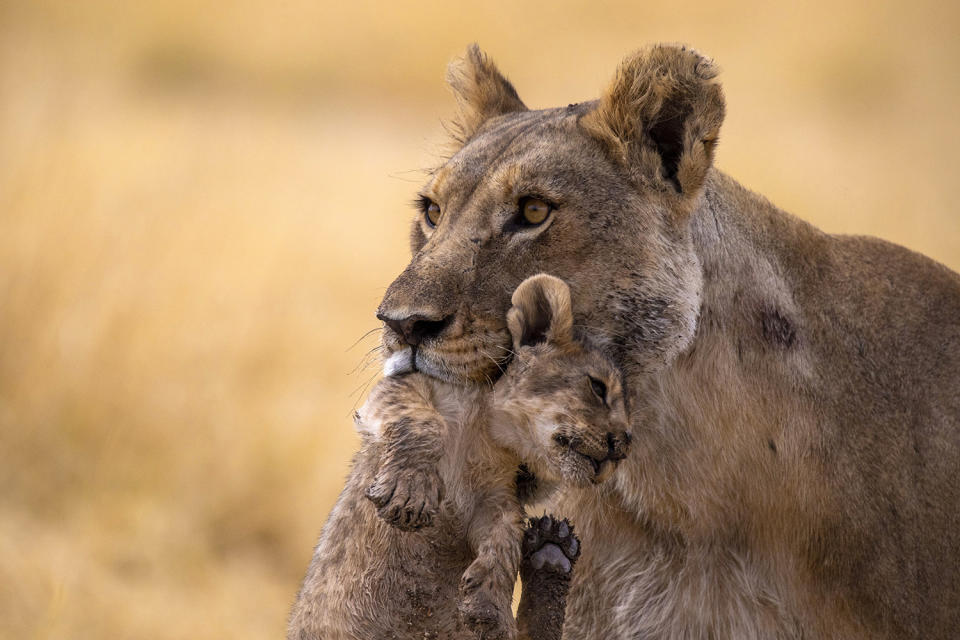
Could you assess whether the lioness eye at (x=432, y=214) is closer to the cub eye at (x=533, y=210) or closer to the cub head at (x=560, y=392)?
the cub eye at (x=533, y=210)

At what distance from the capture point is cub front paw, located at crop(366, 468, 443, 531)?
2.43m

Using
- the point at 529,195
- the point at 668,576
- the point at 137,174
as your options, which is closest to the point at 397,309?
the point at 529,195

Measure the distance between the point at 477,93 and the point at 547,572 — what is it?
1.51m

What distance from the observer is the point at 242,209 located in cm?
845

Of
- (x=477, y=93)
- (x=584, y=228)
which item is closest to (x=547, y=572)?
(x=584, y=228)

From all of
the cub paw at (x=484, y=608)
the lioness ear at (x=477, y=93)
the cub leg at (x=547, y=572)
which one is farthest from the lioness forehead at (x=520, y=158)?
the cub paw at (x=484, y=608)

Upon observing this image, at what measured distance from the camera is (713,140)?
295 centimetres

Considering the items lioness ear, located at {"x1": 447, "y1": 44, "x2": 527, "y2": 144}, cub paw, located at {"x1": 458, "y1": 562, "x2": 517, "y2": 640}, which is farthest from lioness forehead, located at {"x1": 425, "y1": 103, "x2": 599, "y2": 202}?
cub paw, located at {"x1": 458, "y1": 562, "x2": 517, "y2": 640}

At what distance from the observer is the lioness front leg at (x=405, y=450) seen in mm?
2434

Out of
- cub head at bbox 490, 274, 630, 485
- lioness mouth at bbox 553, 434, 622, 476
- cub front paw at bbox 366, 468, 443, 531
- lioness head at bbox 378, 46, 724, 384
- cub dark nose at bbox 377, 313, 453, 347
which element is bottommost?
cub front paw at bbox 366, 468, 443, 531

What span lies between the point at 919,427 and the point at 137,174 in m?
6.13

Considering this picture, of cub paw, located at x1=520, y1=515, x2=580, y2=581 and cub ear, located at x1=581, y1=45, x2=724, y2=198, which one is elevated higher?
cub ear, located at x1=581, y1=45, x2=724, y2=198

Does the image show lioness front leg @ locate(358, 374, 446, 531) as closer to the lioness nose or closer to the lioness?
the lioness

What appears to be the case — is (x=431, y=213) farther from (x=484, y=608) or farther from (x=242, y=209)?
(x=242, y=209)
